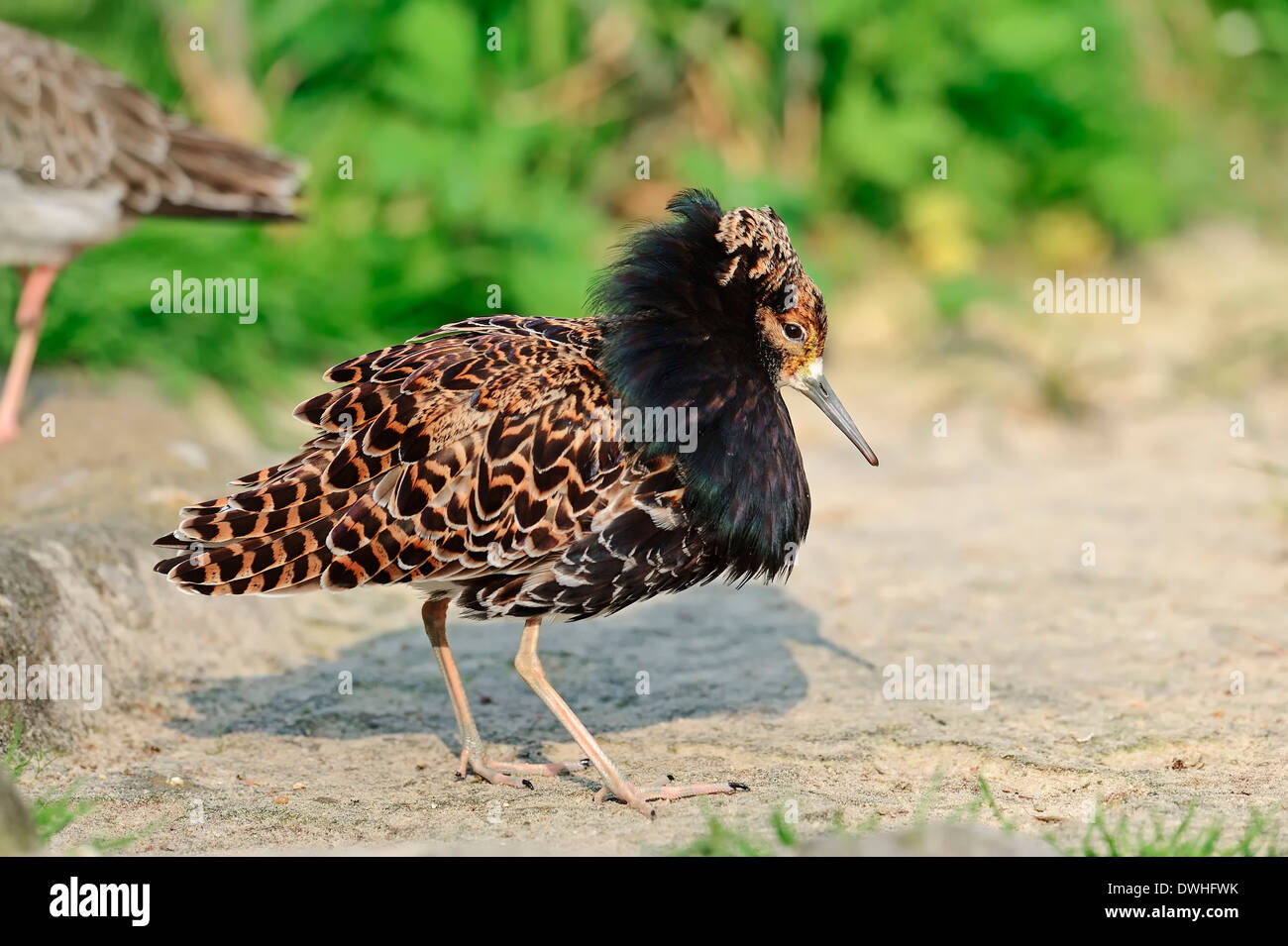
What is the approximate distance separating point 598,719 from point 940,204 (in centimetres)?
623

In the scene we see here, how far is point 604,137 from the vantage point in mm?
10883

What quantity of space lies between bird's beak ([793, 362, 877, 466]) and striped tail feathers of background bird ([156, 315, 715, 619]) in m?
0.63

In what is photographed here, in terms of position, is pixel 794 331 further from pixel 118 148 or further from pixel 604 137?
pixel 604 137

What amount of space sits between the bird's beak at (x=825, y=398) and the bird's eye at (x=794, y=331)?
12cm

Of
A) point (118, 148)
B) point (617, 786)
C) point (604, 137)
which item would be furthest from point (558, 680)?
point (604, 137)

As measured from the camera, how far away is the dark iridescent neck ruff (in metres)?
5.11

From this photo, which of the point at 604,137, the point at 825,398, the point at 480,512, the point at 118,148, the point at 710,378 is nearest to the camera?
the point at 480,512

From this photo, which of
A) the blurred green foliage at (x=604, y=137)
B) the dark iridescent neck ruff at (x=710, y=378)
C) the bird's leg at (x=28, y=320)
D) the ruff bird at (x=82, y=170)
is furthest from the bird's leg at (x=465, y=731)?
the blurred green foliage at (x=604, y=137)

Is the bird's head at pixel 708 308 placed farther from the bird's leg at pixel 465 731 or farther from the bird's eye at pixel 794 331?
the bird's leg at pixel 465 731

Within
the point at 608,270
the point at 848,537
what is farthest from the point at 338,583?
the point at 848,537

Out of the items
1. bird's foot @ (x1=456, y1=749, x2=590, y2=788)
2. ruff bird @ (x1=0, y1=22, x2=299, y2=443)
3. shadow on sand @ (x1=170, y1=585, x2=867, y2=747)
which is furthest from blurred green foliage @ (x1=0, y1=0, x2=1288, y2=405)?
bird's foot @ (x1=456, y1=749, x2=590, y2=788)

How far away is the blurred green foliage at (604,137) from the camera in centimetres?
973

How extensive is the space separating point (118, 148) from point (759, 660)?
4.51 meters

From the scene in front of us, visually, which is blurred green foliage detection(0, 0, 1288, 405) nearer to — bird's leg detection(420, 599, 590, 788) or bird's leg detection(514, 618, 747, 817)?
bird's leg detection(420, 599, 590, 788)
